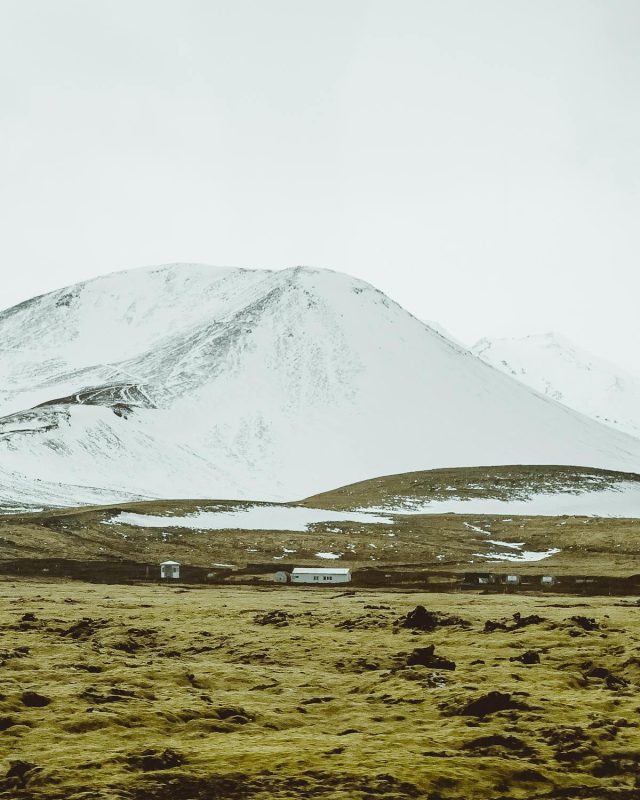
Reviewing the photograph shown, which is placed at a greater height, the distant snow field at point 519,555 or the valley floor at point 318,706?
the valley floor at point 318,706

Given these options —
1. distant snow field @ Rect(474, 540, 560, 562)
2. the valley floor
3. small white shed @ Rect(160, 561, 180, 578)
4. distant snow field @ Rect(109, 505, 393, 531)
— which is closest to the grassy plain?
distant snow field @ Rect(474, 540, 560, 562)

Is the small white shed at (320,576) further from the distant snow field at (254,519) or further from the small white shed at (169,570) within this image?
the distant snow field at (254,519)

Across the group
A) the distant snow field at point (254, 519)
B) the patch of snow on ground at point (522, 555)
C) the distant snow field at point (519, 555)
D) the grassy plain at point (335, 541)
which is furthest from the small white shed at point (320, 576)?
the distant snow field at point (254, 519)

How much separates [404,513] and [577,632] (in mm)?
117973

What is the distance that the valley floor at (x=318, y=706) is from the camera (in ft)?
61.2

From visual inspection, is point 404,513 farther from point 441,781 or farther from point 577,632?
point 441,781

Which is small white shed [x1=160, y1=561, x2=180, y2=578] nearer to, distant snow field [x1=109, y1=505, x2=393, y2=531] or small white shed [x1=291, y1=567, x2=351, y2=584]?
small white shed [x1=291, y1=567, x2=351, y2=584]

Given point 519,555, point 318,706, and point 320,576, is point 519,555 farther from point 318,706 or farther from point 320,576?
point 318,706

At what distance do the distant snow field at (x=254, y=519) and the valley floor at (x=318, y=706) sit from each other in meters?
71.9

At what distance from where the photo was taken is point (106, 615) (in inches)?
1861

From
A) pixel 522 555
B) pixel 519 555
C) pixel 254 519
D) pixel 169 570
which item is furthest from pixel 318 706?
pixel 254 519

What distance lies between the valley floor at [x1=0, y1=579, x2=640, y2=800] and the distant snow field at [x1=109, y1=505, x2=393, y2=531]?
7195 cm

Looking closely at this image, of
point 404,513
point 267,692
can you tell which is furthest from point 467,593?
point 404,513

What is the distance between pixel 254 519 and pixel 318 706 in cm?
10318
